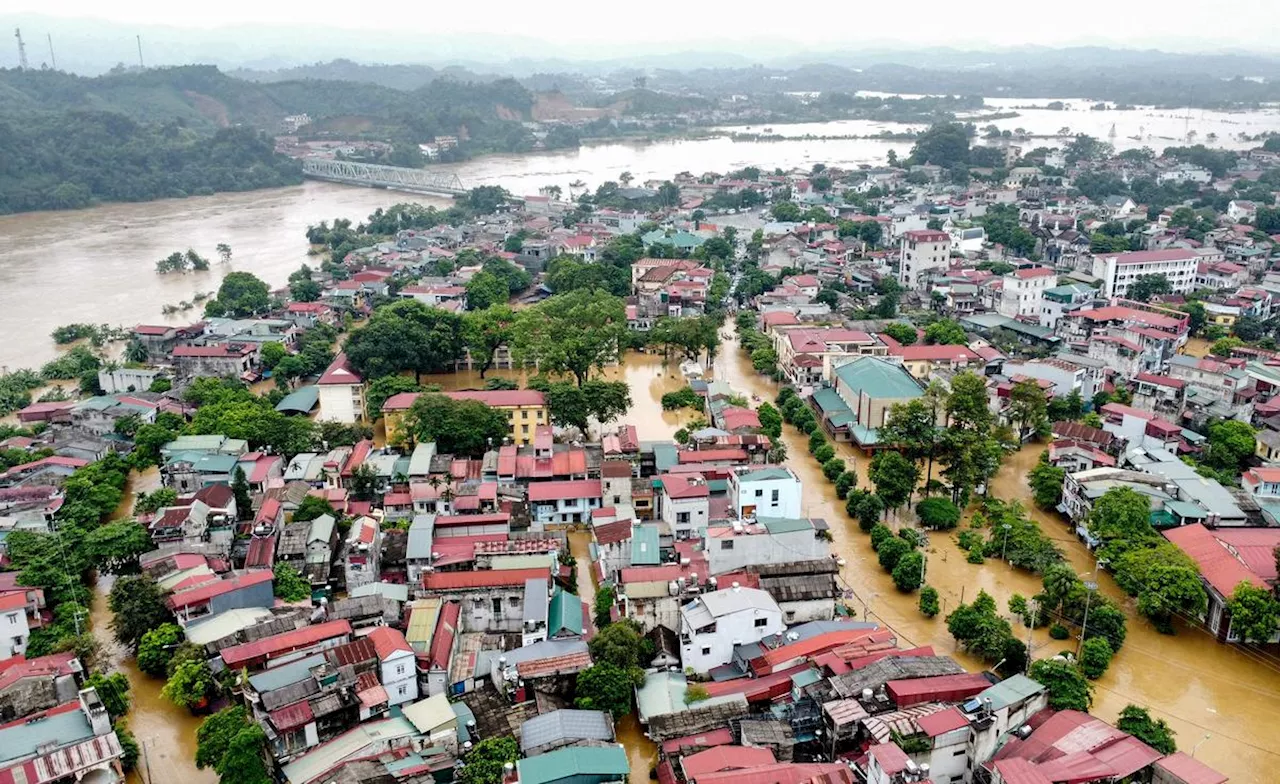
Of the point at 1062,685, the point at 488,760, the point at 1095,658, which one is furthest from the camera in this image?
the point at 1095,658

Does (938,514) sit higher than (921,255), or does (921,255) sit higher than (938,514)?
(921,255)

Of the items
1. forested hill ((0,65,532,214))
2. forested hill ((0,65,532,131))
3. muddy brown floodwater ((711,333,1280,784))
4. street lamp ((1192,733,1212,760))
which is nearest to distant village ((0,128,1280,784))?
muddy brown floodwater ((711,333,1280,784))

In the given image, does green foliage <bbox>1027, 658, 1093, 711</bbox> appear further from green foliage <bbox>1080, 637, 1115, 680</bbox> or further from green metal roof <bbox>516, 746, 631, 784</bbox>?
green metal roof <bbox>516, 746, 631, 784</bbox>

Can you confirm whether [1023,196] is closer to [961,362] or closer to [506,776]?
[961,362]

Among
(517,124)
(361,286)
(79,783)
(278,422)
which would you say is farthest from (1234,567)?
(517,124)

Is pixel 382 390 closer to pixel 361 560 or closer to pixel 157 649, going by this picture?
pixel 361 560

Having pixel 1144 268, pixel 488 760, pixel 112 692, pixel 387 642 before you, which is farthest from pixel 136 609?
pixel 1144 268
